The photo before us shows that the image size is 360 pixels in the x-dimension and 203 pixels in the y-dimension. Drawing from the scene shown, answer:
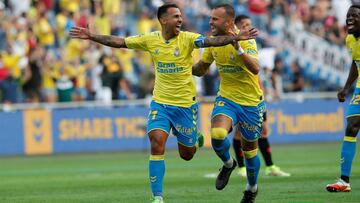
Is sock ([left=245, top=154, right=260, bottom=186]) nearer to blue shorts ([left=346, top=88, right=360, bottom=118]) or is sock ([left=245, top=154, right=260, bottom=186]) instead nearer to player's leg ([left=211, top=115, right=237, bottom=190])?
player's leg ([left=211, top=115, right=237, bottom=190])

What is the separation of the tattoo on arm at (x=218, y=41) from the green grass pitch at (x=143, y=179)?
222 cm

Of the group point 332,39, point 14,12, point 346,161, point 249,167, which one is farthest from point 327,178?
point 332,39

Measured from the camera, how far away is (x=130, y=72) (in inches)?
1127

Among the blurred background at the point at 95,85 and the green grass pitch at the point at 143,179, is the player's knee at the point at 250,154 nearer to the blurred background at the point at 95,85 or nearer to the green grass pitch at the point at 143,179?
the green grass pitch at the point at 143,179

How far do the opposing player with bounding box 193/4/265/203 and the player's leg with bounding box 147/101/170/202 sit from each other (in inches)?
30.2

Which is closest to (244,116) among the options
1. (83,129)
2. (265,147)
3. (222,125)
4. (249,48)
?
(222,125)

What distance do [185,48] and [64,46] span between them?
1598 cm

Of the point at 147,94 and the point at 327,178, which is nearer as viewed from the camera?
the point at 327,178

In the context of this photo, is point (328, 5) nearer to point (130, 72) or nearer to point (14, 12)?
point (130, 72)

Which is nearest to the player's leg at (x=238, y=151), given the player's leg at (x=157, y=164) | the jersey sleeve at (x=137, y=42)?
the jersey sleeve at (x=137, y=42)

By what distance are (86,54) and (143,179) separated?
10.7m

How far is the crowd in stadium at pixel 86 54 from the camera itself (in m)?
26.6

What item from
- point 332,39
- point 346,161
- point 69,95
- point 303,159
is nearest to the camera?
point 346,161

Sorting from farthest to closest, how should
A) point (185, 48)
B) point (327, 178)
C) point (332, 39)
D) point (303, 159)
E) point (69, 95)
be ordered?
point (332, 39), point (69, 95), point (303, 159), point (327, 178), point (185, 48)
